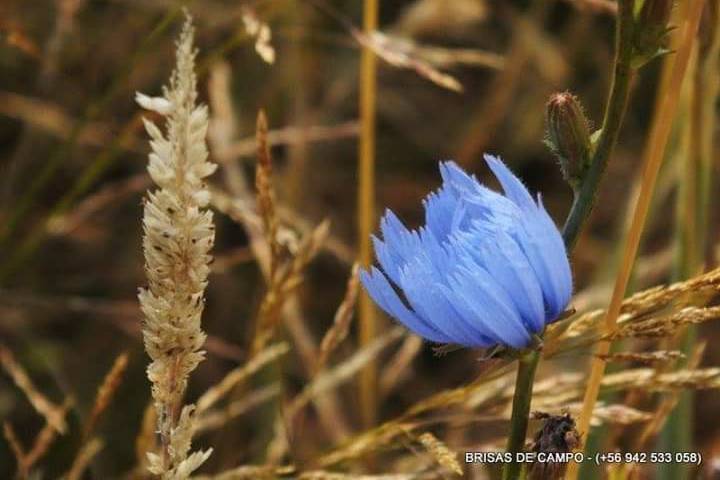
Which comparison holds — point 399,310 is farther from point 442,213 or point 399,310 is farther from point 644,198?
point 644,198

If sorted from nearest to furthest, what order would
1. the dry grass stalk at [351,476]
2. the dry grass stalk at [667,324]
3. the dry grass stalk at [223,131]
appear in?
the dry grass stalk at [667,324] → the dry grass stalk at [351,476] → the dry grass stalk at [223,131]

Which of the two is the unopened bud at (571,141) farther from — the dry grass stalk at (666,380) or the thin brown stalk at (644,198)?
the dry grass stalk at (666,380)

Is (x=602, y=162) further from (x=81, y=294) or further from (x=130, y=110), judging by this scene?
(x=130, y=110)

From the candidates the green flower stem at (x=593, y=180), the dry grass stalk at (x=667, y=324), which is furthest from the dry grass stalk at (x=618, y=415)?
the green flower stem at (x=593, y=180)

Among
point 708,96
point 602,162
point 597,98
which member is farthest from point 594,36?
point 602,162

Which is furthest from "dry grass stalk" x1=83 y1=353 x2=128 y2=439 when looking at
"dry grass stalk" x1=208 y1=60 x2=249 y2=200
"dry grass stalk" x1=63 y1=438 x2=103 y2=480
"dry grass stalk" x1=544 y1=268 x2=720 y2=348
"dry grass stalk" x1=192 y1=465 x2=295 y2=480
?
"dry grass stalk" x1=208 y1=60 x2=249 y2=200

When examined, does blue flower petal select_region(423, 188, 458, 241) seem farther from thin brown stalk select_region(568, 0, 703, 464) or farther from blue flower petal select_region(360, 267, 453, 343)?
thin brown stalk select_region(568, 0, 703, 464)

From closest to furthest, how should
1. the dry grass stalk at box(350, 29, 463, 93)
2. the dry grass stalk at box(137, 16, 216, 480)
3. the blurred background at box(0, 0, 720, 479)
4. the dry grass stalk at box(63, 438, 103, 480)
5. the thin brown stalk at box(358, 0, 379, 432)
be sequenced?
the dry grass stalk at box(137, 16, 216, 480) < the dry grass stalk at box(63, 438, 103, 480) < the dry grass stalk at box(350, 29, 463, 93) < the thin brown stalk at box(358, 0, 379, 432) < the blurred background at box(0, 0, 720, 479)
